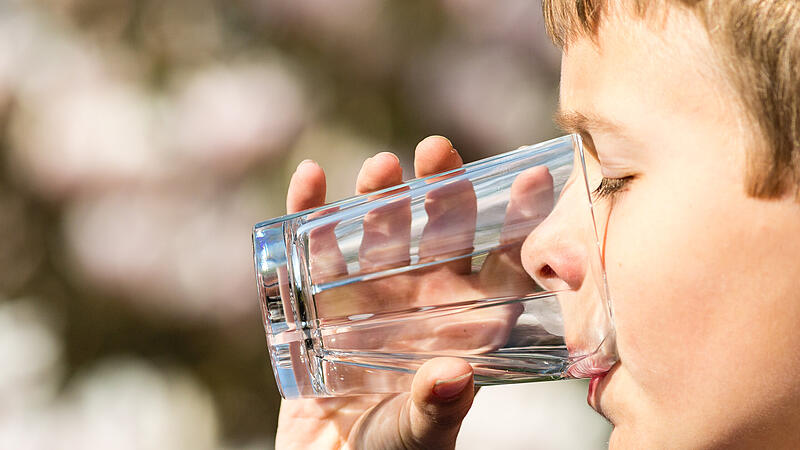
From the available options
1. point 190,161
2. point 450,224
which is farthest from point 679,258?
point 190,161

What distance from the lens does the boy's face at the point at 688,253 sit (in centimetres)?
44

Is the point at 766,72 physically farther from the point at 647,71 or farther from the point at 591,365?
the point at 591,365

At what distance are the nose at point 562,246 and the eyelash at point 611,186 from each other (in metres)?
0.05

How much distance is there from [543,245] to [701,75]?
11cm

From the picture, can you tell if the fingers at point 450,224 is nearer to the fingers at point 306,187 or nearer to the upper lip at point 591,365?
the upper lip at point 591,365

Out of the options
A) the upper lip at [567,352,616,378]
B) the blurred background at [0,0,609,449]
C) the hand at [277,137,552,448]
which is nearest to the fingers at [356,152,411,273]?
the hand at [277,137,552,448]

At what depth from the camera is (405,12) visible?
2.76ft

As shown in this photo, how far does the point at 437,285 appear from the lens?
47 centimetres

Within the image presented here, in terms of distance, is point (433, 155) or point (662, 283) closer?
point (662, 283)

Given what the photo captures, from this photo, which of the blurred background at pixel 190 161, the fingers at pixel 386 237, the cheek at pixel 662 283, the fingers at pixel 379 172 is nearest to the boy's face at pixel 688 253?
the cheek at pixel 662 283

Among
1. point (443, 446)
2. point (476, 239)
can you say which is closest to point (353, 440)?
point (443, 446)

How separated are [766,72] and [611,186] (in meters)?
0.10

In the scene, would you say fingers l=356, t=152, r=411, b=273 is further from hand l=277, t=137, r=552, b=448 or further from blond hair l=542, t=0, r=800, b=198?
blond hair l=542, t=0, r=800, b=198

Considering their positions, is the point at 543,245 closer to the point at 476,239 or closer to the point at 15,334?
the point at 476,239
